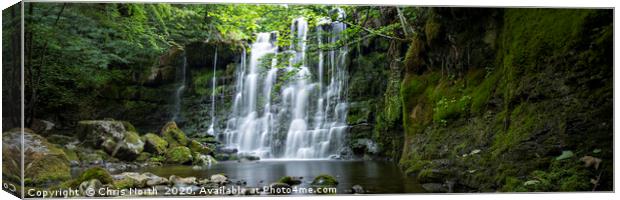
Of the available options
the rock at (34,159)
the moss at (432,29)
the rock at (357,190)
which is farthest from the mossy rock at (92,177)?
the moss at (432,29)

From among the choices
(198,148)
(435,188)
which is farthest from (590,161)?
(198,148)

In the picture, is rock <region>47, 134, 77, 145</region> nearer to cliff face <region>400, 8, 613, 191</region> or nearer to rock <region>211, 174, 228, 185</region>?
rock <region>211, 174, 228, 185</region>

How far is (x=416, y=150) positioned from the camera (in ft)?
33.8

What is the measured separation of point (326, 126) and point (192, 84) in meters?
2.00

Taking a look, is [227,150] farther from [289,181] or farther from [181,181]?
[289,181]

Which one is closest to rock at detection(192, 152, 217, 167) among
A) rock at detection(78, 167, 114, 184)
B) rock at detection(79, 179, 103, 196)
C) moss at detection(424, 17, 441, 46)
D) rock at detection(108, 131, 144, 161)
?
rock at detection(108, 131, 144, 161)

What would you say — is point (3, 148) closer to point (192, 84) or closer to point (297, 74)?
point (192, 84)

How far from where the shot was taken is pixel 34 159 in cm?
862

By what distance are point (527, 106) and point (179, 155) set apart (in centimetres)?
463

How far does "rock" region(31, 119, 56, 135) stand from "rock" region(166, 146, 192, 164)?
60.1 inches

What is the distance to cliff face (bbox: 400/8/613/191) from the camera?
8898 mm

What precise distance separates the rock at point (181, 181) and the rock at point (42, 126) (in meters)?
1.62

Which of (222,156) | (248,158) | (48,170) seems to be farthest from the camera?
(248,158)

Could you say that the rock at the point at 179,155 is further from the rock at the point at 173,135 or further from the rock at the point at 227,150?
the rock at the point at 227,150
